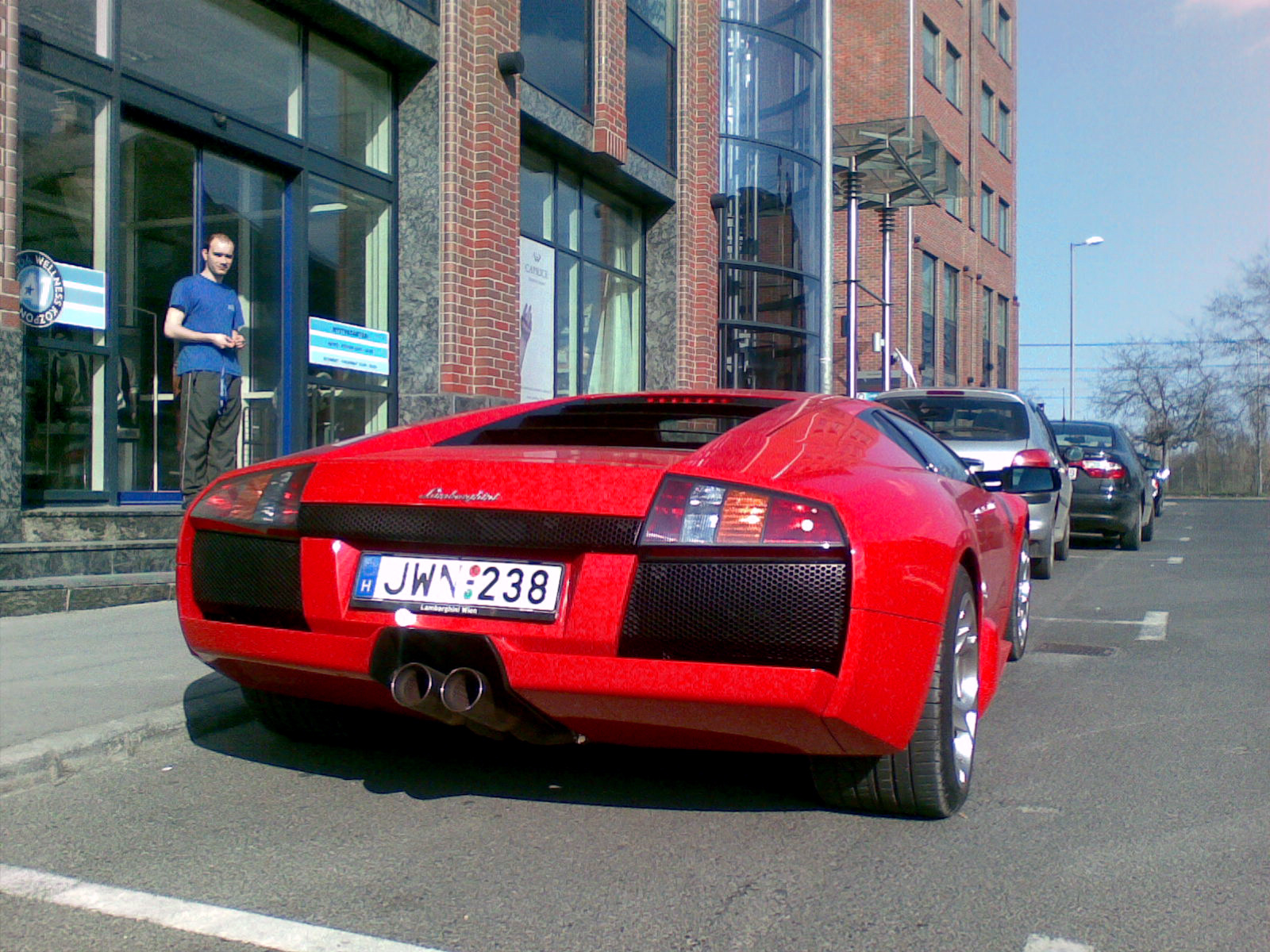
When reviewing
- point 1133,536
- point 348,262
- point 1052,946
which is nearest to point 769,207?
point 1133,536

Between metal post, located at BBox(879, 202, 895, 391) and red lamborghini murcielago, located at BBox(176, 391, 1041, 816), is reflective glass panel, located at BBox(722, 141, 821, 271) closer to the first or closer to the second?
metal post, located at BBox(879, 202, 895, 391)

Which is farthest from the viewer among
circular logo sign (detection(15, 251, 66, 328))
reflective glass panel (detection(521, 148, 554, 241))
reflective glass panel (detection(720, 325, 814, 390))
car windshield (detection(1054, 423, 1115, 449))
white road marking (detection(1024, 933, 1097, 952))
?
reflective glass panel (detection(720, 325, 814, 390))

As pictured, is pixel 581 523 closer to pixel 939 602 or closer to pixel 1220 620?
pixel 939 602

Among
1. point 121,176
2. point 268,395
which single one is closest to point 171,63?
point 121,176

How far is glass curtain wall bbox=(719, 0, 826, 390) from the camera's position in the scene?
16.7 meters

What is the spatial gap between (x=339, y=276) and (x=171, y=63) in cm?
217

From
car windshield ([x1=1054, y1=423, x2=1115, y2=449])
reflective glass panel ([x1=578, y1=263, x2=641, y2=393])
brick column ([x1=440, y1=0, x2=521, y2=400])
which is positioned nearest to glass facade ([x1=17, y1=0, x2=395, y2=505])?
brick column ([x1=440, y1=0, x2=521, y2=400])

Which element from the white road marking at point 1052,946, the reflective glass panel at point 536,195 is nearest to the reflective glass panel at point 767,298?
the reflective glass panel at point 536,195

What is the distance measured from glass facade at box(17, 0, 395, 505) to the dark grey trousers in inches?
30.3

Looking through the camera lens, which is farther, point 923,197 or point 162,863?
point 923,197

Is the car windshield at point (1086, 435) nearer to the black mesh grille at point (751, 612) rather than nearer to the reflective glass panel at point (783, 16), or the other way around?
the reflective glass panel at point (783, 16)

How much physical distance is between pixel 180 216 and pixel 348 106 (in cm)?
203

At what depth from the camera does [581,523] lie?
3.05 m

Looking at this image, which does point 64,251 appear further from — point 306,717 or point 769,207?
point 769,207
